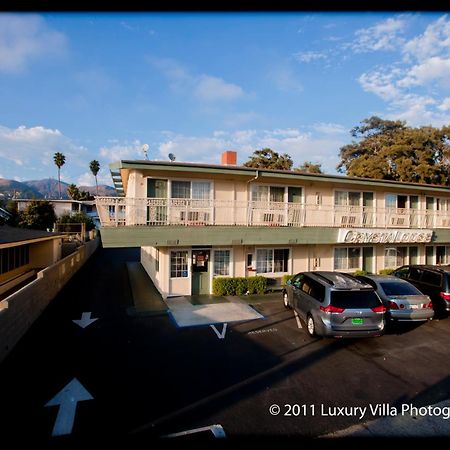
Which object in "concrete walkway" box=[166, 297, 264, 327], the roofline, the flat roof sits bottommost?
"concrete walkway" box=[166, 297, 264, 327]

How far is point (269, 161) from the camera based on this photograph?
141 ft

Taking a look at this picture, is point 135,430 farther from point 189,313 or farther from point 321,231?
point 321,231

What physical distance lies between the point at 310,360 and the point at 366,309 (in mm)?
2163

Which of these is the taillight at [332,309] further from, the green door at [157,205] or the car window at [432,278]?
the green door at [157,205]

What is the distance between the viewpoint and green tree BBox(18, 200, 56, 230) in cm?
3425

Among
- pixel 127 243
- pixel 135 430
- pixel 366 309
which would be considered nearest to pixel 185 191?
pixel 127 243

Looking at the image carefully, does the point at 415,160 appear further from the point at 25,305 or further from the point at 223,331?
the point at 25,305

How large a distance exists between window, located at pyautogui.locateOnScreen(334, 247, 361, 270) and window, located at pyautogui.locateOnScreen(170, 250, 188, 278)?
8677mm

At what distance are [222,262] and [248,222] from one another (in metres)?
2.38

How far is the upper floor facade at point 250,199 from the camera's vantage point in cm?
1233

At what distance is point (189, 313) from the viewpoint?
36.7ft

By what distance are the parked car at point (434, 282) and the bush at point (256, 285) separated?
6.31m

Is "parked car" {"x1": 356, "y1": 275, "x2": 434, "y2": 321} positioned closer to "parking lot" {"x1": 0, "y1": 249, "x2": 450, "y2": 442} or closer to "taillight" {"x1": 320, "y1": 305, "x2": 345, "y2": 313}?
"parking lot" {"x1": 0, "y1": 249, "x2": 450, "y2": 442}

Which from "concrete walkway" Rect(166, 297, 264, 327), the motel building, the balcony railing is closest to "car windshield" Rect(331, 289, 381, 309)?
"concrete walkway" Rect(166, 297, 264, 327)
